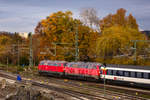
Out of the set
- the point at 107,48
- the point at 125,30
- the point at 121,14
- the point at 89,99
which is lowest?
the point at 89,99

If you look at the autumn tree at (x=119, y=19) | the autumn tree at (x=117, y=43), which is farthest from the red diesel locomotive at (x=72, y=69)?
the autumn tree at (x=119, y=19)

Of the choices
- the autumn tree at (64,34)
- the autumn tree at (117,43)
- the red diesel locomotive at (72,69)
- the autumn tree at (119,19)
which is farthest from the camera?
the autumn tree at (119,19)

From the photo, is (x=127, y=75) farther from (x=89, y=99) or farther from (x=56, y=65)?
(x=56, y=65)

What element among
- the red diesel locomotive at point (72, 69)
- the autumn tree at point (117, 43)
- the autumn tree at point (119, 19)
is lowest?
the red diesel locomotive at point (72, 69)

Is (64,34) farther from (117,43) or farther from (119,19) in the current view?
(119,19)

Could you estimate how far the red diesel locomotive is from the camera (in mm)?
29897

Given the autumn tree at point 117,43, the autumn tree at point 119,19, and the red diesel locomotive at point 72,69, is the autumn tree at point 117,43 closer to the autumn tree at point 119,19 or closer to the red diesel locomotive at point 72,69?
the red diesel locomotive at point 72,69

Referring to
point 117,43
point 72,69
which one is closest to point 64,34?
point 72,69

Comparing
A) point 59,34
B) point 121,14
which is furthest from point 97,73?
point 121,14

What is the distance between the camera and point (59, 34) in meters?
47.1

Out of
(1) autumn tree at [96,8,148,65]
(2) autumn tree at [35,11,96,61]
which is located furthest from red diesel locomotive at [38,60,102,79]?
(2) autumn tree at [35,11,96,61]

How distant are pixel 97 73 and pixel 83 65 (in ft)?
10.6

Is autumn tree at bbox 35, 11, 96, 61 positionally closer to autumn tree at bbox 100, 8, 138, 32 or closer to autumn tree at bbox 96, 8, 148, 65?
autumn tree at bbox 96, 8, 148, 65

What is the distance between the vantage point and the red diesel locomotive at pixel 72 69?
29897 mm
